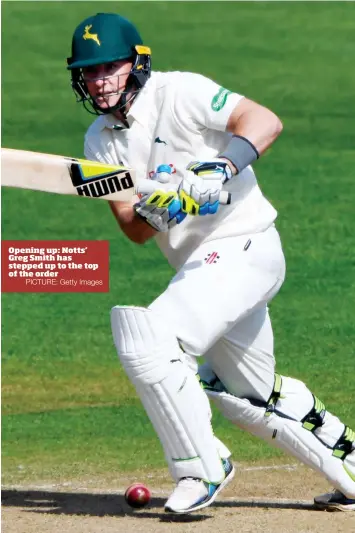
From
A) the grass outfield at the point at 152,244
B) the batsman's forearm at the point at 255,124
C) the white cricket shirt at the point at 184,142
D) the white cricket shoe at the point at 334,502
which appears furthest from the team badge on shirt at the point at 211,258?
the grass outfield at the point at 152,244

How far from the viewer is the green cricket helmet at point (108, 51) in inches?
241

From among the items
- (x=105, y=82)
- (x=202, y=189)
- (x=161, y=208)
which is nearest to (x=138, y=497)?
(x=161, y=208)

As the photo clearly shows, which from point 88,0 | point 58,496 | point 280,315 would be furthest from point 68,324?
point 88,0

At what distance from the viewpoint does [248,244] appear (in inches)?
243

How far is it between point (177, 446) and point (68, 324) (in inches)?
166

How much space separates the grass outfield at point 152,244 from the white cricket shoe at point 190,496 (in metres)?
1.47

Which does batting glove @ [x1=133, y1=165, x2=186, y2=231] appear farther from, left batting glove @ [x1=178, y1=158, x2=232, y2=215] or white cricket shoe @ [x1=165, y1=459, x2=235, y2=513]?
white cricket shoe @ [x1=165, y1=459, x2=235, y2=513]

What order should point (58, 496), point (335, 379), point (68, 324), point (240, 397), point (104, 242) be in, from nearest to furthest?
1. point (240, 397)
2. point (58, 496)
3. point (335, 379)
4. point (68, 324)
5. point (104, 242)

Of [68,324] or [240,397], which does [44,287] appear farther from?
[240,397]

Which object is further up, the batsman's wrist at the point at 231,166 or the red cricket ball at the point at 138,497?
the batsman's wrist at the point at 231,166

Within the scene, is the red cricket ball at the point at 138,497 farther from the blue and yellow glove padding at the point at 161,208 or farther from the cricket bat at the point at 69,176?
the cricket bat at the point at 69,176

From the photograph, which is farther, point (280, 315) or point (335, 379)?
point (280, 315)

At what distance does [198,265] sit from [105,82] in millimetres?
846
